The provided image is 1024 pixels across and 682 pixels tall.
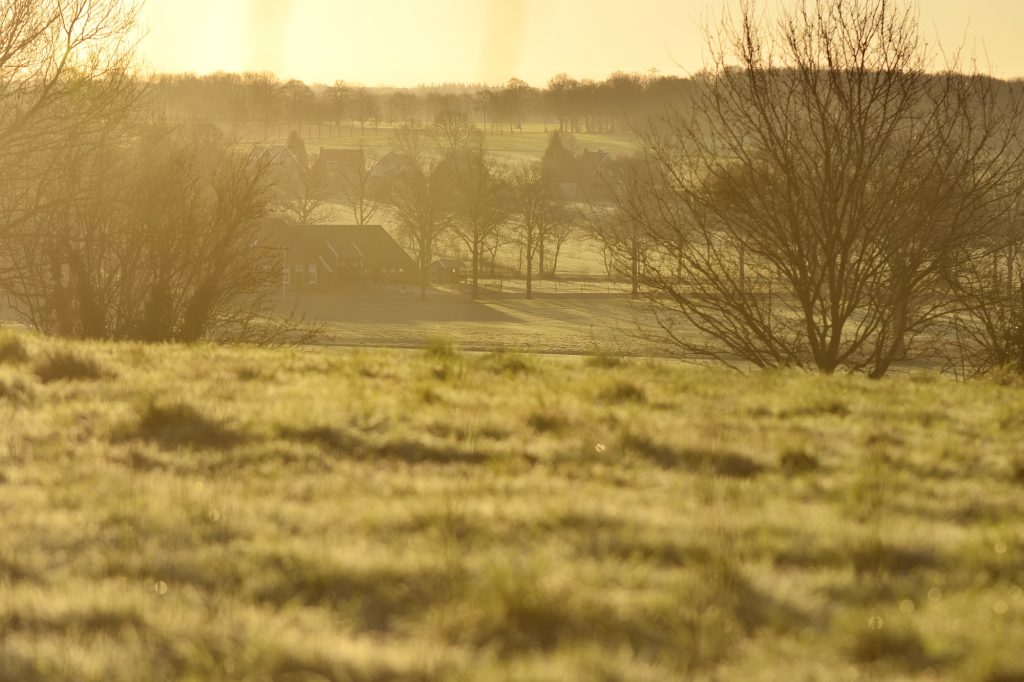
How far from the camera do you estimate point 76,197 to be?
20.3m

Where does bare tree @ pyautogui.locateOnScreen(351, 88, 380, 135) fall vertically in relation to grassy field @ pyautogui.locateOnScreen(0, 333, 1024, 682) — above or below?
above

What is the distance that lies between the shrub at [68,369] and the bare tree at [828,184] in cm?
937

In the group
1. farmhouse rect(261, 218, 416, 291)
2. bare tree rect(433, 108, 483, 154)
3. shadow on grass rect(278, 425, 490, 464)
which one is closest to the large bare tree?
bare tree rect(433, 108, 483, 154)

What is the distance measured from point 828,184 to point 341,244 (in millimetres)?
70676

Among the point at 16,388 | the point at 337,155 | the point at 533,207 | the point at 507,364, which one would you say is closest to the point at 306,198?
the point at 533,207

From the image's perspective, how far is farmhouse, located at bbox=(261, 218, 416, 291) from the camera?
80250 mm

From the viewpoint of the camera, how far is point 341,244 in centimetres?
8356

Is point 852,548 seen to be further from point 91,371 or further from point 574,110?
point 574,110

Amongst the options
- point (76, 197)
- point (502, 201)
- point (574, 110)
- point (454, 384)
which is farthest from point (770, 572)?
point (574, 110)

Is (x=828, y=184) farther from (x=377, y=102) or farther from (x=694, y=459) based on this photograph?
(x=377, y=102)

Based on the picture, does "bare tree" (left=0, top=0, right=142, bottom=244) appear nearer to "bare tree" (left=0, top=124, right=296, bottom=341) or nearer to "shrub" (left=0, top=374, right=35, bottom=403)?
"bare tree" (left=0, top=124, right=296, bottom=341)

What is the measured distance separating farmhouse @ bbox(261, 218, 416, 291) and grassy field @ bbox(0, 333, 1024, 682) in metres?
71.0

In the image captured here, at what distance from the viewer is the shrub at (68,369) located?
895cm

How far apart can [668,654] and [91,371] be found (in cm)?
717
